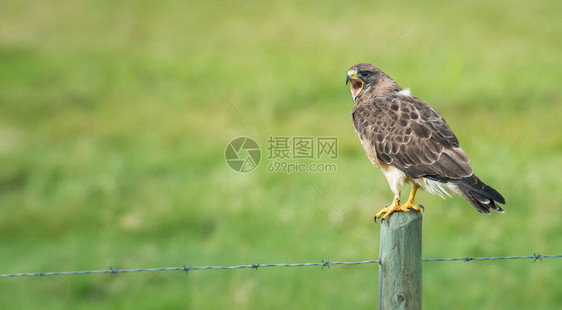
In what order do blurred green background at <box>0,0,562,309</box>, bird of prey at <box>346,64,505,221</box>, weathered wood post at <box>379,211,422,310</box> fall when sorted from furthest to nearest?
blurred green background at <box>0,0,562,309</box> < bird of prey at <box>346,64,505,221</box> < weathered wood post at <box>379,211,422,310</box>

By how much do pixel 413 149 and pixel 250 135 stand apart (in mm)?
7815

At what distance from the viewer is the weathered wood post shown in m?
4.46

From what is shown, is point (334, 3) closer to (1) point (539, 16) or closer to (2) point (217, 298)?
(1) point (539, 16)

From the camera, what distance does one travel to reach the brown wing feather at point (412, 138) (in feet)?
19.4

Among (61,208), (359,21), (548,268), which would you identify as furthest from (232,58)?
(548,268)

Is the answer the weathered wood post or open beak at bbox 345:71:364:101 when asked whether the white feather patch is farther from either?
open beak at bbox 345:71:364:101

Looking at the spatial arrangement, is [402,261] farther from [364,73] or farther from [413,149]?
[364,73]

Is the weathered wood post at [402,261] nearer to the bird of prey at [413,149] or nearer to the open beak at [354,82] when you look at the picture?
the bird of prey at [413,149]

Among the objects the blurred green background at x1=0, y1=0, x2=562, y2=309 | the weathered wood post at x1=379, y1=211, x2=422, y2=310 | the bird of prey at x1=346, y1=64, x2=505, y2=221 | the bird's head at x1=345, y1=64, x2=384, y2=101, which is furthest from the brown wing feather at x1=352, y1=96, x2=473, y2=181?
the blurred green background at x1=0, y1=0, x2=562, y2=309

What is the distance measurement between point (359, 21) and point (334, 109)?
499 centimetres

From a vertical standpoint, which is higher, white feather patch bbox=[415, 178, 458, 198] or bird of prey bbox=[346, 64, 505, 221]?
bird of prey bbox=[346, 64, 505, 221]

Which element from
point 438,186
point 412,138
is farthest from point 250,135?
point 438,186

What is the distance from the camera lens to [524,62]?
17.2m

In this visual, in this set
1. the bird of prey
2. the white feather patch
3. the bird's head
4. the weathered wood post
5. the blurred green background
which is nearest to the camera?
the weathered wood post
